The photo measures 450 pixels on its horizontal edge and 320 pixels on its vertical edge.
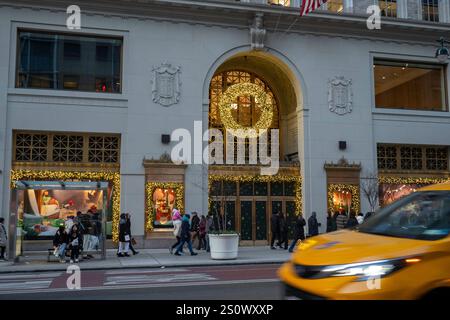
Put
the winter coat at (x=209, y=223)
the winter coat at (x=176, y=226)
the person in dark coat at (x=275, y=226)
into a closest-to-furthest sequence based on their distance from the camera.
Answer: the winter coat at (x=176, y=226), the winter coat at (x=209, y=223), the person in dark coat at (x=275, y=226)

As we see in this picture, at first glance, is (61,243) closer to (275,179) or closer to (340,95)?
(275,179)

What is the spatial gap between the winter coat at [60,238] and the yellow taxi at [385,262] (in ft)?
41.9

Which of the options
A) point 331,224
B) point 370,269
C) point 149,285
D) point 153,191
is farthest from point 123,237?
point 370,269

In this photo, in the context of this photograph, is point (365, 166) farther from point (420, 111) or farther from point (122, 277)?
point (122, 277)

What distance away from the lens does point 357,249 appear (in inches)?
201

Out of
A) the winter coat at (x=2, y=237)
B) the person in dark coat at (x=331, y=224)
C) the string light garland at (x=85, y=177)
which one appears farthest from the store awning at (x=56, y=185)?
the person in dark coat at (x=331, y=224)

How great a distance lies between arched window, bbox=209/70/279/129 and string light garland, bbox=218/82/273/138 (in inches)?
9.8

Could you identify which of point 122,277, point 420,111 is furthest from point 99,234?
point 420,111

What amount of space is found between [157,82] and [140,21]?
2.94 meters

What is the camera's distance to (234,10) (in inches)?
907

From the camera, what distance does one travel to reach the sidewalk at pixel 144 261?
615 inches

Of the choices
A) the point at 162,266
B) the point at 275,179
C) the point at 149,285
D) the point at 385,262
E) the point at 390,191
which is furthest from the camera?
the point at 390,191

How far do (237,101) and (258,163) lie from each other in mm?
→ 3977

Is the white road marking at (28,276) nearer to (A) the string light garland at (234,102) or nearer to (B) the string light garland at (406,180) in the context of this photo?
(A) the string light garland at (234,102)
